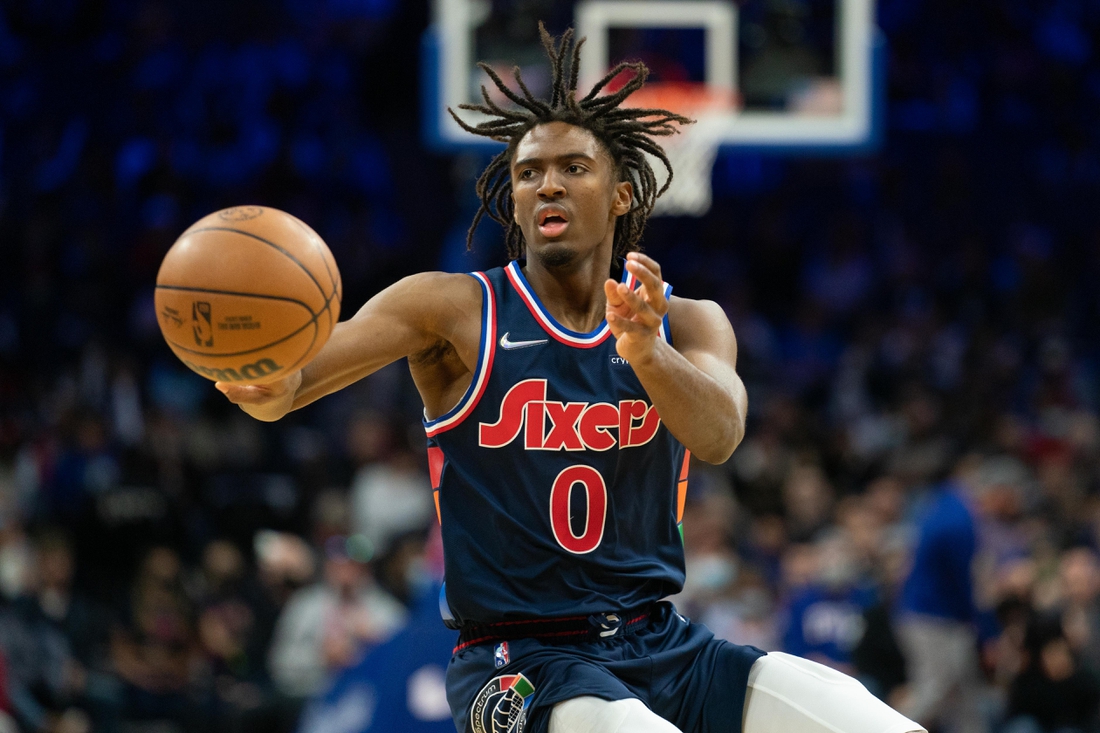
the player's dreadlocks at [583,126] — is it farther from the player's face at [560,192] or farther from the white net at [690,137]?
the white net at [690,137]

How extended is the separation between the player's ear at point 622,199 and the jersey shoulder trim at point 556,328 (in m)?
0.37

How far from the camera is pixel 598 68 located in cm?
1012

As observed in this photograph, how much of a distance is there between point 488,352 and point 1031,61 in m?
15.5

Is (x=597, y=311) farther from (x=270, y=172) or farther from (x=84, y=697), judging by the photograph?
(x=270, y=172)

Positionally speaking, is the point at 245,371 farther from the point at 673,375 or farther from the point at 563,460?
the point at 673,375

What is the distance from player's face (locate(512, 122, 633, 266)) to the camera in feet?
13.0

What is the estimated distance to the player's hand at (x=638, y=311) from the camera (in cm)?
340

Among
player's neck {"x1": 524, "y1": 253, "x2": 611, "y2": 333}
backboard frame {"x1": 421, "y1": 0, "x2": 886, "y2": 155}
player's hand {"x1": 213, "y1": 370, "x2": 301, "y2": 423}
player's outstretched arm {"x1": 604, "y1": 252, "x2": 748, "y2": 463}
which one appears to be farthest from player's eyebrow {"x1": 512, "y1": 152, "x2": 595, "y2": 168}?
backboard frame {"x1": 421, "y1": 0, "x2": 886, "y2": 155}

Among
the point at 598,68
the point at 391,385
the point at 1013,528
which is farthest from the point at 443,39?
the point at 1013,528

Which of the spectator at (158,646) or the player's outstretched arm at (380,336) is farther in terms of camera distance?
the spectator at (158,646)

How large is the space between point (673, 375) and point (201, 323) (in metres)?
1.18

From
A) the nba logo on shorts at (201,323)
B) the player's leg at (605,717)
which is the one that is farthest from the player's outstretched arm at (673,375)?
the nba logo on shorts at (201,323)

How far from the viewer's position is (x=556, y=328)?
13.0 ft

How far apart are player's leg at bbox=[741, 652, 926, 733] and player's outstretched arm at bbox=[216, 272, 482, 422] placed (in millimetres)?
1197
